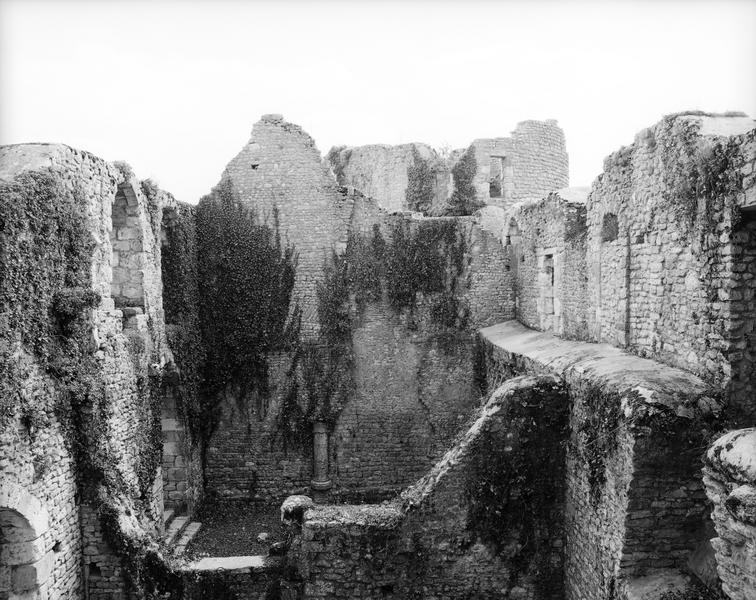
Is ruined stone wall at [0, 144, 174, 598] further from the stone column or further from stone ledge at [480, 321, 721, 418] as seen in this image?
stone ledge at [480, 321, 721, 418]

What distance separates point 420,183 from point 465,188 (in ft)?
4.69

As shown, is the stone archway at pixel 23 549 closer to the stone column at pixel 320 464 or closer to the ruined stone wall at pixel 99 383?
the ruined stone wall at pixel 99 383

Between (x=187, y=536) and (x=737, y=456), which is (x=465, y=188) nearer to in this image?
(x=187, y=536)

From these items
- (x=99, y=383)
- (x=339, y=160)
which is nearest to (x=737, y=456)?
(x=99, y=383)

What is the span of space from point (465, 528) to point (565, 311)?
4466 millimetres

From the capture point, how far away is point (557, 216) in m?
10.1

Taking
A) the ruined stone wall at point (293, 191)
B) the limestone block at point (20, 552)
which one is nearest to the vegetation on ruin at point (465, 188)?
the ruined stone wall at point (293, 191)

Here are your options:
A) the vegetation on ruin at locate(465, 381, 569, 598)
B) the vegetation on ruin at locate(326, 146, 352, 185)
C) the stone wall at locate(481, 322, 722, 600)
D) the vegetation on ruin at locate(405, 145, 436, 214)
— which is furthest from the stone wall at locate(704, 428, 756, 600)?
the vegetation on ruin at locate(326, 146, 352, 185)

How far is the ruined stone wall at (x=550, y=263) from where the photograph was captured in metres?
9.30

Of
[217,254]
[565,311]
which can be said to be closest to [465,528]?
[565,311]

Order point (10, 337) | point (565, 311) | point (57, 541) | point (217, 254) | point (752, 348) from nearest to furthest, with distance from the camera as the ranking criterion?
point (752, 348), point (10, 337), point (57, 541), point (565, 311), point (217, 254)

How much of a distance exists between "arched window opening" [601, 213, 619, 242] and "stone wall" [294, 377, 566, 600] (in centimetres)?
243

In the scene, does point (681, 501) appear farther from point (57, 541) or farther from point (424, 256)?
point (424, 256)

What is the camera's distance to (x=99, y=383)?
23.8ft
